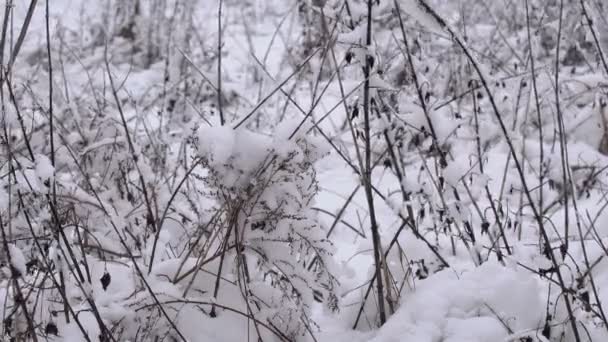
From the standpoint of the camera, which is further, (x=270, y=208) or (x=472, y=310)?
(x=472, y=310)

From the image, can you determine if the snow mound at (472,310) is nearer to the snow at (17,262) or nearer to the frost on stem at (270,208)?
the frost on stem at (270,208)

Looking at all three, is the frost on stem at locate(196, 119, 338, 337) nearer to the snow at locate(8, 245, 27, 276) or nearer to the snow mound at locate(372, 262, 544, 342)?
the snow mound at locate(372, 262, 544, 342)

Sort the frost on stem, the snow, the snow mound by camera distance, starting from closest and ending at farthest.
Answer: the snow < the frost on stem < the snow mound

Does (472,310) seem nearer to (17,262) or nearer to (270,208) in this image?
(270,208)

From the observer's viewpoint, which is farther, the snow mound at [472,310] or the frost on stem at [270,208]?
the snow mound at [472,310]

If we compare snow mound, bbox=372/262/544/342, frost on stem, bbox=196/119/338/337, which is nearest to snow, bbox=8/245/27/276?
frost on stem, bbox=196/119/338/337

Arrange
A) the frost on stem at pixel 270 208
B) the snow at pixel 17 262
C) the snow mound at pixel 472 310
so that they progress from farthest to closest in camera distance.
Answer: the snow mound at pixel 472 310, the frost on stem at pixel 270 208, the snow at pixel 17 262

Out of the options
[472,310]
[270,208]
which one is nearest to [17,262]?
[270,208]

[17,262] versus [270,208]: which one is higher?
[270,208]

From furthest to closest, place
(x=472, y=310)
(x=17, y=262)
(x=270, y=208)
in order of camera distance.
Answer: (x=472, y=310) → (x=270, y=208) → (x=17, y=262)

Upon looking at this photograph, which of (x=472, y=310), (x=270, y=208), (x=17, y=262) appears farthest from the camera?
(x=472, y=310)

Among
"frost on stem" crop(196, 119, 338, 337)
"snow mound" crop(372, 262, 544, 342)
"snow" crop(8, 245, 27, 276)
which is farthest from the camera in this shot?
"snow mound" crop(372, 262, 544, 342)

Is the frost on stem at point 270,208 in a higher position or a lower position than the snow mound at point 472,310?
higher

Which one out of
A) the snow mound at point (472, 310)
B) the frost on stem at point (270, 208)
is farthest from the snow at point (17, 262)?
the snow mound at point (472, 310)
